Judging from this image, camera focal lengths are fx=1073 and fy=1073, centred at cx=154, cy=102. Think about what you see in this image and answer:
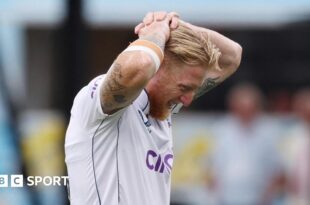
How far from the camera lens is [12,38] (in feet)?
33.7

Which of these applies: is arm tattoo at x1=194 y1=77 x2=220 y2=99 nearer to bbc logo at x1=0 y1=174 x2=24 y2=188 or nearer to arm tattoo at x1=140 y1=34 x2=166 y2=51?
arm tattoo at x1=140 y1=34 x2=166 y2=51

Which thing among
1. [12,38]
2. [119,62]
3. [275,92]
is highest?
[119,62]

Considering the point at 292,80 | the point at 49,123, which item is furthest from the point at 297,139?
the point at 49,123

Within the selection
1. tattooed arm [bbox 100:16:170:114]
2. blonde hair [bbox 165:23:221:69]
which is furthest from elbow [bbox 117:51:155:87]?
blonde hair [bbox 165:23:221:69]

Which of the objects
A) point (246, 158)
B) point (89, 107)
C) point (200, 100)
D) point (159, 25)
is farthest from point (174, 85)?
point (200, 100)

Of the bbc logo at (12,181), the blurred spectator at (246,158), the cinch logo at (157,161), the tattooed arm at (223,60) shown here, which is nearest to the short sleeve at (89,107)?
the cinch logo at (157,161)

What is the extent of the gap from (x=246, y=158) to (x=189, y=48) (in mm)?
5026

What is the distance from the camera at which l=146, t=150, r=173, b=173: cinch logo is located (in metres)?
4.63

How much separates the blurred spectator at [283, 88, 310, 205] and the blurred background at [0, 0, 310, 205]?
0.5 inches

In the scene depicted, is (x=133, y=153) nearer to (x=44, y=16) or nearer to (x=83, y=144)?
(x=83, y=144)

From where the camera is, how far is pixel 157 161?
4680 mm

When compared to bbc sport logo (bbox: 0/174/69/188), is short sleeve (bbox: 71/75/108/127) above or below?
above

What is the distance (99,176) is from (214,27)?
23.3 feet

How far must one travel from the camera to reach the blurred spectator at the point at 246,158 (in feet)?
31.3
